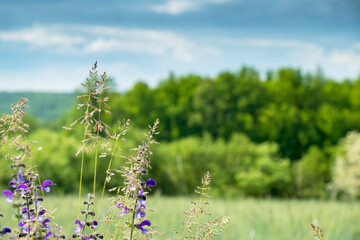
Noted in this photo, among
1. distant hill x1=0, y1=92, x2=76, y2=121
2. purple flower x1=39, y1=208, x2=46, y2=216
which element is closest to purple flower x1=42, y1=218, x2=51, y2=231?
purple flower x1=39, y1=208, x2=46, y2=216

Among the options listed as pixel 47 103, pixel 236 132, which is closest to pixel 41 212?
pixel 236 132

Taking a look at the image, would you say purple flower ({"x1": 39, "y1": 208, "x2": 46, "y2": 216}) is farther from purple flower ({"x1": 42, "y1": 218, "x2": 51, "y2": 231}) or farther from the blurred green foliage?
the blurred green foliage

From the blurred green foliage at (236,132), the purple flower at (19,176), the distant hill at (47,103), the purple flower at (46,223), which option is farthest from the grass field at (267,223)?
the distant hill at (47,103)

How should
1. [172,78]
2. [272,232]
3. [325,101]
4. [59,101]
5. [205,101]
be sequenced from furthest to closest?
[59,101]
[172,78]
[325,101]
[205,101]
[272,232]

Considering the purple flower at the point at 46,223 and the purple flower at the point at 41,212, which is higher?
the purple flower at the point at 41,212

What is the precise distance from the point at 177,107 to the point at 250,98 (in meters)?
7.49

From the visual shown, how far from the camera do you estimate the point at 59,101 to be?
240 feet

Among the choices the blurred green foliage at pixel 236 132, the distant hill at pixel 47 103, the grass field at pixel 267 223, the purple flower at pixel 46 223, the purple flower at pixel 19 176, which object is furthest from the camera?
the distant hill at pixel 47 103

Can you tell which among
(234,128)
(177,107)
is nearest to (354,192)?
(234,128)

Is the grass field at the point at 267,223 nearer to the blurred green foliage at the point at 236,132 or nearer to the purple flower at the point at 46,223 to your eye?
the purple flower at the point at 46,223

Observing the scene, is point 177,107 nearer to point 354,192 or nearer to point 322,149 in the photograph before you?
point 322,149

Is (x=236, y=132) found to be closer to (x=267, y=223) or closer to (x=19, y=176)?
(x=267, y=223)

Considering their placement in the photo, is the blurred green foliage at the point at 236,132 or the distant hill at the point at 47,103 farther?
the distant hill at the point at 47,103

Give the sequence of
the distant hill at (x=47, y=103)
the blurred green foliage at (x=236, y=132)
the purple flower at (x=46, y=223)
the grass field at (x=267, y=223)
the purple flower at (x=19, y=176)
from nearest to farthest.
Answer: the purple flower at (x=19, y=176) → the purple flower at (x=46, y=223) → the grass field at (x=267, y=223) → the blurred green foliage at (x=236, y=132) → the distant hill at (x=47, y=103)
